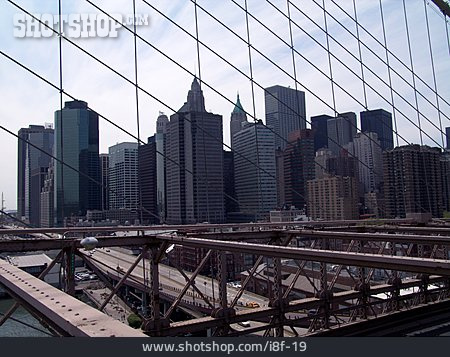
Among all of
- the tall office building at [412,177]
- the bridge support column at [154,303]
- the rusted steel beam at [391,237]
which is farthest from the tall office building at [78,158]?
the tall office building at [412,177]

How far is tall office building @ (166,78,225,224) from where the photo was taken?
15531 millimetres

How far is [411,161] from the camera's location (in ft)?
84.7

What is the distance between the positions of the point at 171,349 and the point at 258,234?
5809 mm

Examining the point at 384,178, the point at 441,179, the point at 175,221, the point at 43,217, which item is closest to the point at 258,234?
the point at 175,221

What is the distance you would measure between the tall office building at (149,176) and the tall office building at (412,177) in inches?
572

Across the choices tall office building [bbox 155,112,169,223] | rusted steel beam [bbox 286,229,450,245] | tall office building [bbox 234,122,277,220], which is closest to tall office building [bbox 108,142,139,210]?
tall office building [bbox 155,112,169,223]

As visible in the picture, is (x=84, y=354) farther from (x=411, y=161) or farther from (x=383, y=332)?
(x=411, y=161)

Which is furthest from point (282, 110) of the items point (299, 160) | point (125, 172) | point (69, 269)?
point (69, 269)

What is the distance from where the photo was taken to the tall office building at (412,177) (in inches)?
1009

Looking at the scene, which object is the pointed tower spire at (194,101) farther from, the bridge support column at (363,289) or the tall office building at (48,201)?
the bridge support column at (363,289)

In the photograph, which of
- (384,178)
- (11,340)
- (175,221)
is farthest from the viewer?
(384,178)

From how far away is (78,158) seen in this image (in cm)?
1401

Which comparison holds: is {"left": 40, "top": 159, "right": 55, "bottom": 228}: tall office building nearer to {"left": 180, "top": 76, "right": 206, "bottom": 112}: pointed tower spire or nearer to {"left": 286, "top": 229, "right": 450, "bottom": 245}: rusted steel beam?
{"left": 180, "top": 76, "right": 206, "bottom": 112}: pointed tower spire

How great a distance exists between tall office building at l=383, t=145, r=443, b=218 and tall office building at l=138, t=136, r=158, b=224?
14519 mm
